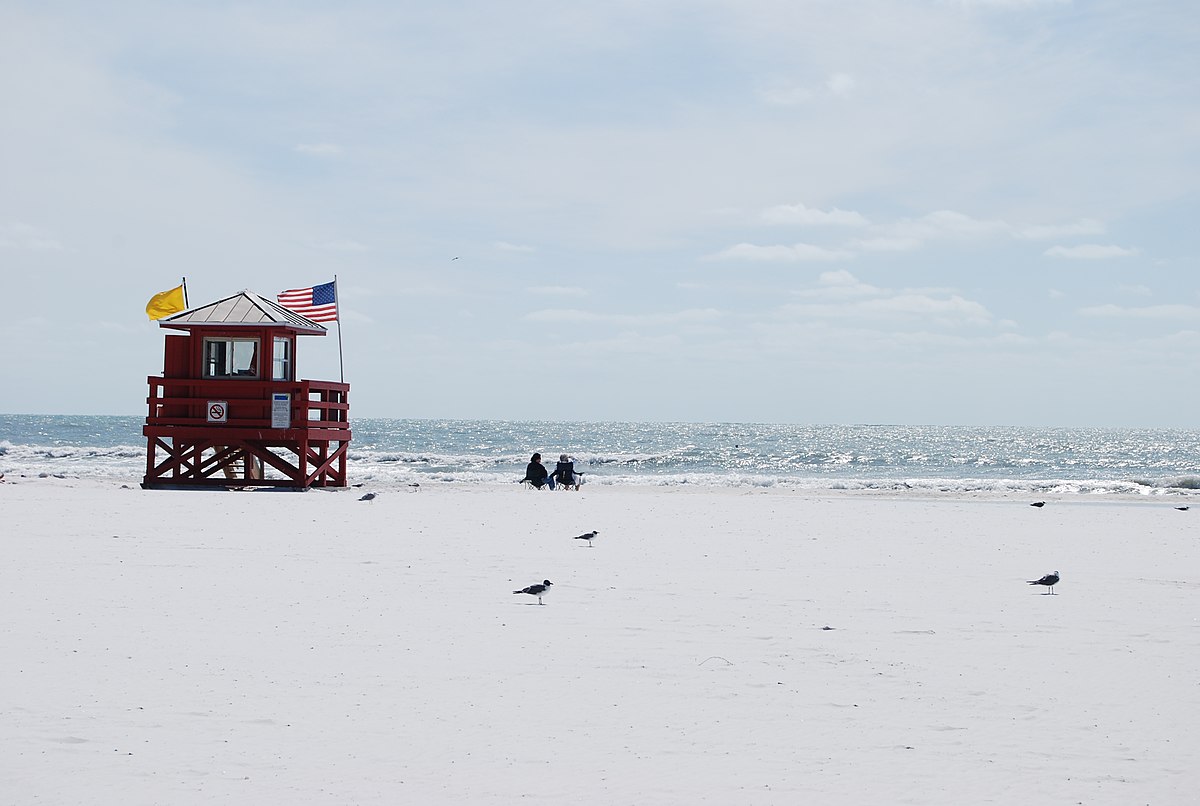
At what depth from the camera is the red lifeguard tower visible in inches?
1071

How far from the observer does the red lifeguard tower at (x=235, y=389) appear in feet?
89.2

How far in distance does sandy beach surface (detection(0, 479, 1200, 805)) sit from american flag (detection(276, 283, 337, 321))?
551 inches

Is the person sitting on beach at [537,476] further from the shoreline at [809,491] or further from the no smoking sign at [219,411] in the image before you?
the no smoking sign at [219,411]

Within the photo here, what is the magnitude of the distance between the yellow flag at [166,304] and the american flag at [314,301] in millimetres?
2333

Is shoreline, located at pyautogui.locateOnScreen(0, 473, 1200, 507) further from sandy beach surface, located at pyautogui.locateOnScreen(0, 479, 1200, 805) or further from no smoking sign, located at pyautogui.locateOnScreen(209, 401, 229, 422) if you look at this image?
sandy beach surface, located at pyautogui.locateOnScreen(0, 479, 1200, 805)

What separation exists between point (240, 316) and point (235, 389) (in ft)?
5.55

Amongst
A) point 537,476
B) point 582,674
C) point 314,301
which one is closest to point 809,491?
point 537,476

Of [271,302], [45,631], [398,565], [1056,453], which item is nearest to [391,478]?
[271,302]

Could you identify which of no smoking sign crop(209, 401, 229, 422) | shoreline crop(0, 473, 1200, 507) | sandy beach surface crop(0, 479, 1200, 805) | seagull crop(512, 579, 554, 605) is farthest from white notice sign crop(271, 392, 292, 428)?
seagull crop(512, 579, 554, 605)

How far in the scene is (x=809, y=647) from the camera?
909 cm

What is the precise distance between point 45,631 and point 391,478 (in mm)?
31815

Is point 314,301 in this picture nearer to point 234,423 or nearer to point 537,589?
point 234,423

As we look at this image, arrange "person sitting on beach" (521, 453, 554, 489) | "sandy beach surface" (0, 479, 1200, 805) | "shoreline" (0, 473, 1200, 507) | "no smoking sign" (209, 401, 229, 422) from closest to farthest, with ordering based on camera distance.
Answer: "sandy beach surface" (0, 479, 1200, 805), "no smoking sign" (209, 401, 229, 422), "person sitting on beach" (521, 453, 554, 489), "shoreline" (0, 473, 1200, 507)

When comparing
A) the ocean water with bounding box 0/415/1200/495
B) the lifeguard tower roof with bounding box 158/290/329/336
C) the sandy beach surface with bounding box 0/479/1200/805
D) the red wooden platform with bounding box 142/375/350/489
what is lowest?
the ocean water with bounding box 0/415/1200/495
